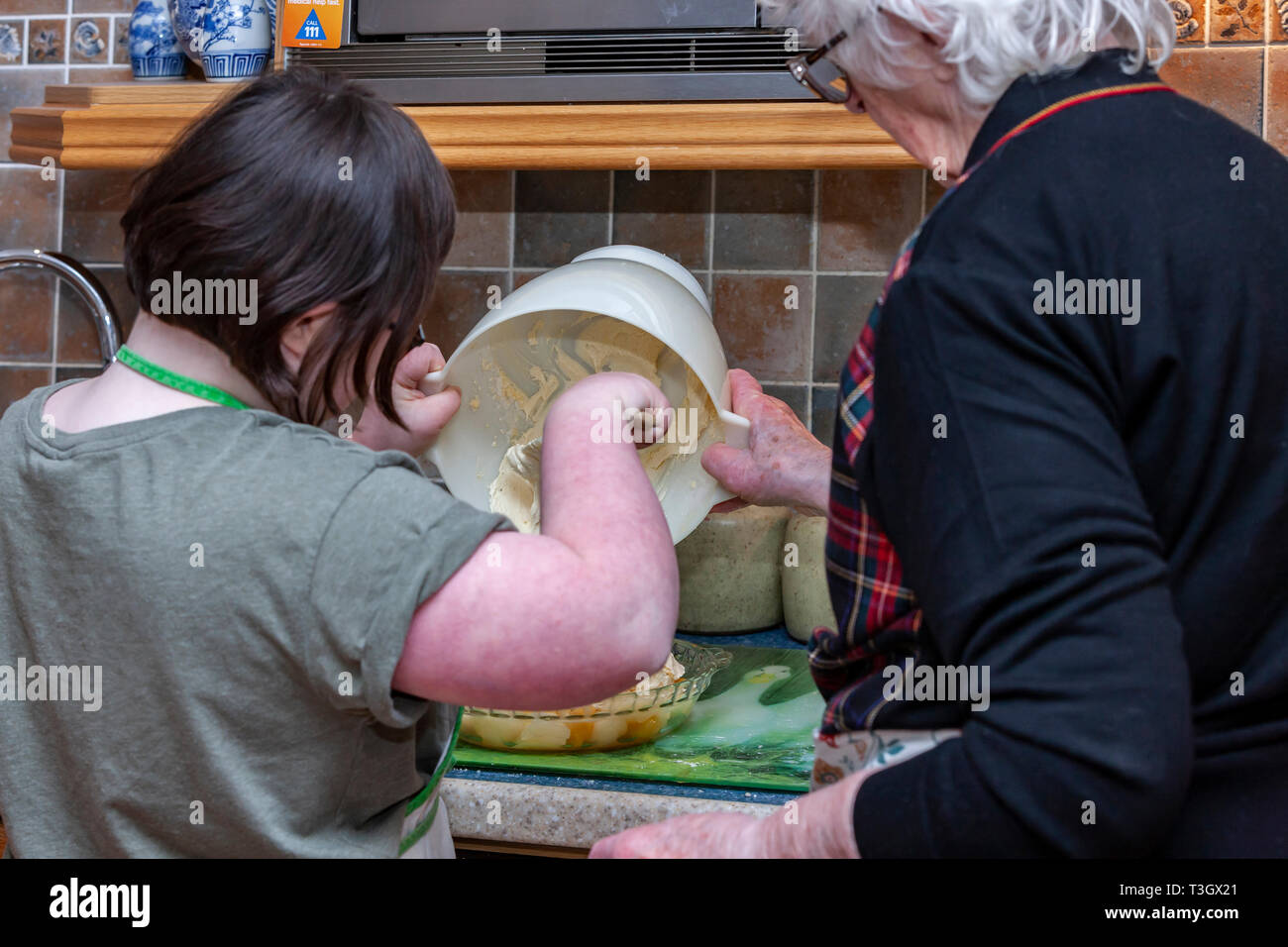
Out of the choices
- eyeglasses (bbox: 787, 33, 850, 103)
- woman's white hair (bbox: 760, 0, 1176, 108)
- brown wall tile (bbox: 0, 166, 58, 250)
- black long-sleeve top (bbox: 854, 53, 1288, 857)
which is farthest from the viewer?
brown wall tile (bbox: 0, 166, 58, 250)

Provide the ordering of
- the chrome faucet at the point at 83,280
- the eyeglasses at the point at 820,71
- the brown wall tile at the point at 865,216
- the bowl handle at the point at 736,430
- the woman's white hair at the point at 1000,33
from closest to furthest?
the woman's white hair at the point at 1000,33
the eyeglasses at the point at 820,71
the bowl handle at the point at 736,430
the brown wall tile at the point at 865,216
the chrome faucet at the point at 83,280

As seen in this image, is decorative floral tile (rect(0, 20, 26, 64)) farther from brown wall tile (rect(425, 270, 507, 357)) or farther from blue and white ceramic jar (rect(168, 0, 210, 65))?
brown wall tile (rect(425, 270, 507, 357))

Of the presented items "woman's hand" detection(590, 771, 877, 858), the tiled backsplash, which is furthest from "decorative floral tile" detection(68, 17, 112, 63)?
"woman's hand" detection(590, 771, 877, 858)

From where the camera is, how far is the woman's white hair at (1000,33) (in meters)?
0.64

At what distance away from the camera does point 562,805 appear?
1106 millimetres

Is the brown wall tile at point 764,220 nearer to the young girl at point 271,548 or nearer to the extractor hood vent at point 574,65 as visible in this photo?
the extractor hood vent at point 574,65

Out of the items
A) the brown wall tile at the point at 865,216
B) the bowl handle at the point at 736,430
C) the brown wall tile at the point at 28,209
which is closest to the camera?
the bowl handle at the point at 736,430

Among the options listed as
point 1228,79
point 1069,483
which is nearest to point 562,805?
point 1069,483

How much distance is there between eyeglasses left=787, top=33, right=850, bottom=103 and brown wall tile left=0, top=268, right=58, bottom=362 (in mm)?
1477

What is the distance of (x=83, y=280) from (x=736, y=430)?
1190 mm

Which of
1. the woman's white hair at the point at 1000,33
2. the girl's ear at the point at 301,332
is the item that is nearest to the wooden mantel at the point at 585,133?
the woman's white hair at the point at 1000,33

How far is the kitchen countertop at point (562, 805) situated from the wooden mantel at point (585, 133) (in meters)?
0.73

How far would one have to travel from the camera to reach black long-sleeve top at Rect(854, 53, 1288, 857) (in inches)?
20.4
